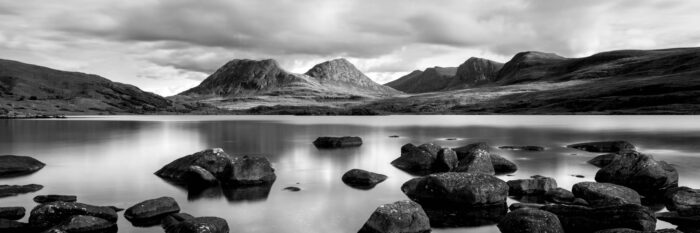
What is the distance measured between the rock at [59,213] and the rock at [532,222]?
45.9 feet

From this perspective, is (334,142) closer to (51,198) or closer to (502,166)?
(502,166)

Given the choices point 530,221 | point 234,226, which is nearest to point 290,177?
point 234,226

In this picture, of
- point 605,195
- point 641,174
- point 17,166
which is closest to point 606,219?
point 605,195

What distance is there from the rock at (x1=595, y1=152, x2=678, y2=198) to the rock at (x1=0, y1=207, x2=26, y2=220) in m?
26.8

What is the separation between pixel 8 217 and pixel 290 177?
1454cm

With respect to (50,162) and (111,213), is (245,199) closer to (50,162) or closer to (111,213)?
(111,213)

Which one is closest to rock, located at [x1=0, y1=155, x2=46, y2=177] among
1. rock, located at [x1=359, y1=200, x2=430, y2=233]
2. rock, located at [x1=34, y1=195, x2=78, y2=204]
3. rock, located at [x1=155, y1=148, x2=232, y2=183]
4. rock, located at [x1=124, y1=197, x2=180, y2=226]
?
rock, located at [x1=155, y1=148, x2=232, y2=183]

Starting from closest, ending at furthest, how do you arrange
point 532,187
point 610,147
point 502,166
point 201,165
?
point 532,187
point 201,165
point 502,166
point 610,147

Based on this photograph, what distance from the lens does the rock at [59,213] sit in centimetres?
1568

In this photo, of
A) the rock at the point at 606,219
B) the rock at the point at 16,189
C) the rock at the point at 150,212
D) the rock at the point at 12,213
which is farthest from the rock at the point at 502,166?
the rock at the point at 16,189

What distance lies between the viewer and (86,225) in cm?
1523

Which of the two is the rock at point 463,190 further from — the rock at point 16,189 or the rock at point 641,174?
the rock at point 16,189

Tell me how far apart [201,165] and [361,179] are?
31.0 feet

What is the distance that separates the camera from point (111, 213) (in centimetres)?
1691
